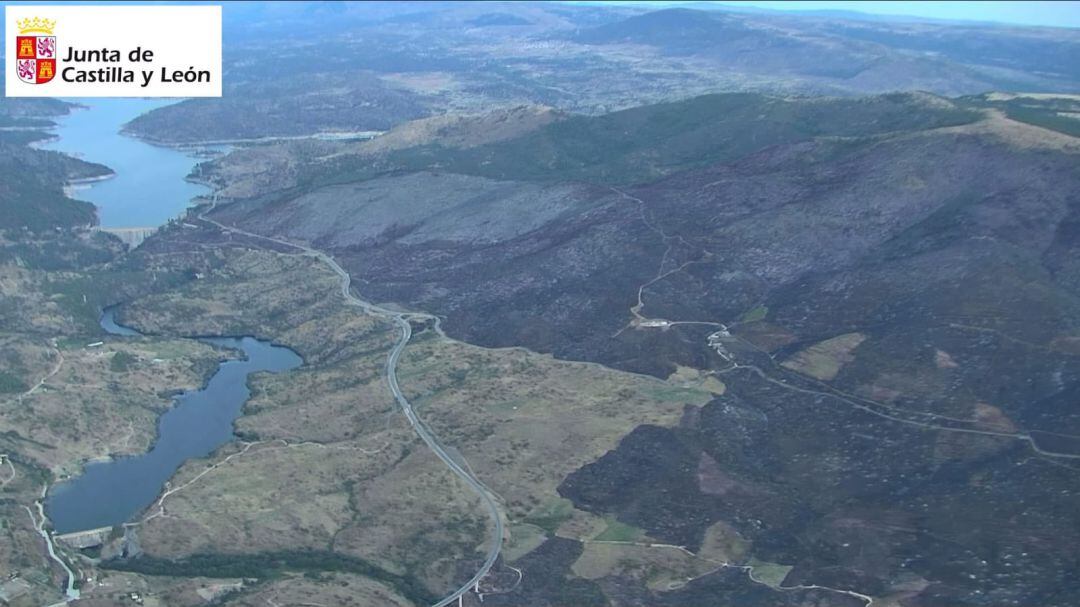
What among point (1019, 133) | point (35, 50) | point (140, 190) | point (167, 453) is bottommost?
point (140, 190)

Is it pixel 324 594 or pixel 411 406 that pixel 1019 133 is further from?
pixel 324 594

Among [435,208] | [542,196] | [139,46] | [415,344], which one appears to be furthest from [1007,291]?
[139,46]

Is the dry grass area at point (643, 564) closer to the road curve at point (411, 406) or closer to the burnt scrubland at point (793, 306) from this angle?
the burnt scrubland at point (793, 306)

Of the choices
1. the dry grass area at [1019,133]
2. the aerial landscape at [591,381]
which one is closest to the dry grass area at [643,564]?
the aerial landscape at [591,381]

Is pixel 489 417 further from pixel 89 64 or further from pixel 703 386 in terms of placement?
pixel 89 64

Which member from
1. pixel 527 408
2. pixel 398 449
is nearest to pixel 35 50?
pixel 398 449

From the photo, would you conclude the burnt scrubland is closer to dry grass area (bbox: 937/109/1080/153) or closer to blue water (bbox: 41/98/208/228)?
dry grass area (bbox: 937/109/1080/153)
